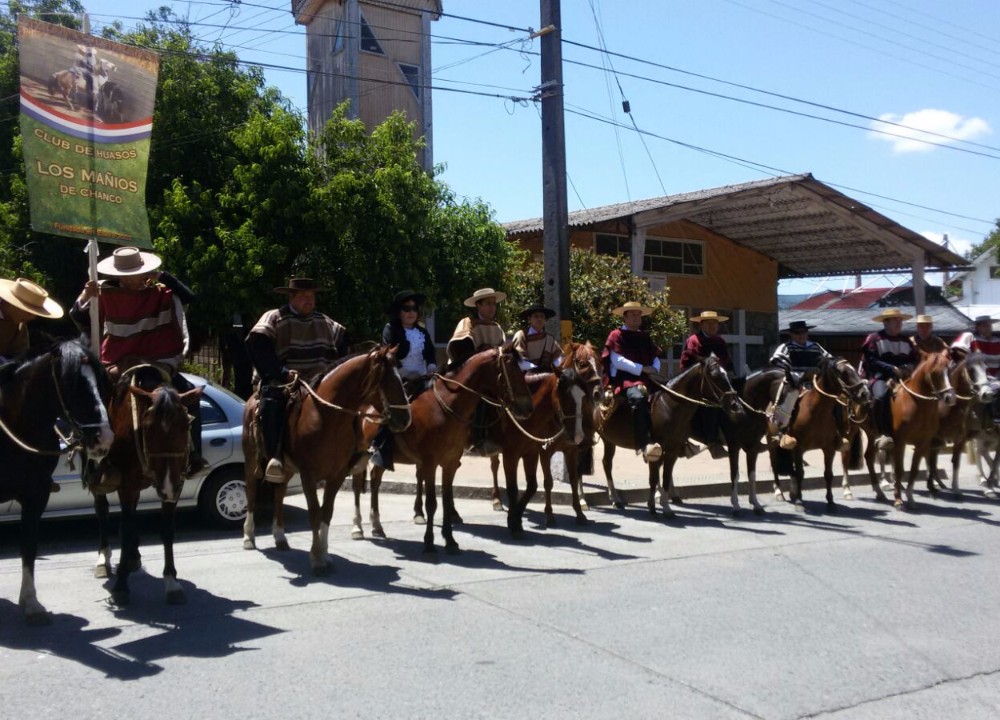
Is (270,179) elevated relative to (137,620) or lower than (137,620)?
elevated

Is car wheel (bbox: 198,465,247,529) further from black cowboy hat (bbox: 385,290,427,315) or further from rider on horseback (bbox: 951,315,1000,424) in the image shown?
rider on horseback (bbox: 951,315,1000,424)

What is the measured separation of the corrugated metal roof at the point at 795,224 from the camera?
26.1 m

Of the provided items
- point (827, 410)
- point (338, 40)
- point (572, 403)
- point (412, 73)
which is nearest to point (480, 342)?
point (572, 403)

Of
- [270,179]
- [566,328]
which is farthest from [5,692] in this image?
[270,179]

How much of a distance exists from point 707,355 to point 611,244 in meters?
15.7

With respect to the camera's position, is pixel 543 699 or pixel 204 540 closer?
pixel 543 699

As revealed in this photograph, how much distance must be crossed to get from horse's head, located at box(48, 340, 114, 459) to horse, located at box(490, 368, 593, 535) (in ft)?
14.6

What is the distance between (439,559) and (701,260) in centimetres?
2407

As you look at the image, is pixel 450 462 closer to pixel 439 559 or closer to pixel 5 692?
pixel 439 559

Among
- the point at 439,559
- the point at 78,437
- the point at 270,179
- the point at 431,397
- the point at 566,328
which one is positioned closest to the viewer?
the point at 78,437

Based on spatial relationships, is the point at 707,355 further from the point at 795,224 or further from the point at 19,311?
the point at 795,224

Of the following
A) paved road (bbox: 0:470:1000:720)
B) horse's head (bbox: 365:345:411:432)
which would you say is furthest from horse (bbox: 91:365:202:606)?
horse's head (bbox: 365:345:411:432)

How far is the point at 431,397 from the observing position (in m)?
9.59

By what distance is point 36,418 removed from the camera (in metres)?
6.69
